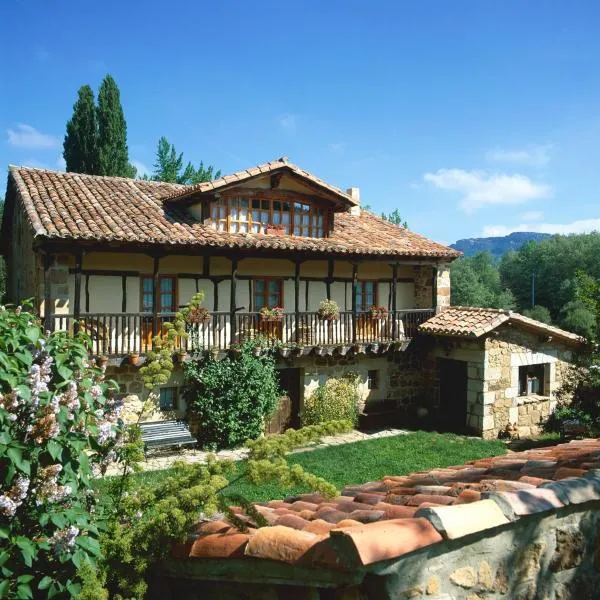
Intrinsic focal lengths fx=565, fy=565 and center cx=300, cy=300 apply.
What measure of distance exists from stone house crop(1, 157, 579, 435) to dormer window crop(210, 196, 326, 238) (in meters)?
0.03

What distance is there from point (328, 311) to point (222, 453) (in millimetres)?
4427

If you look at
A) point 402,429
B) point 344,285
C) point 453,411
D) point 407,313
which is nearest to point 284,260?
point 344,285

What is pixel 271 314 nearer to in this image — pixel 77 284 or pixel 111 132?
pixel 77 284

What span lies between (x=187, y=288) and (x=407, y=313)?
6593 millimetres

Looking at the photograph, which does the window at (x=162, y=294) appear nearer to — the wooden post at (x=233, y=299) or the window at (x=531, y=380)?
the wooden post at (x=233, y=299)

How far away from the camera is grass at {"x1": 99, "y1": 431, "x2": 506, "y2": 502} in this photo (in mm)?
10305

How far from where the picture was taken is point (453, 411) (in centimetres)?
1670

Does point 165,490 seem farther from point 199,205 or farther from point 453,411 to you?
point 453,411

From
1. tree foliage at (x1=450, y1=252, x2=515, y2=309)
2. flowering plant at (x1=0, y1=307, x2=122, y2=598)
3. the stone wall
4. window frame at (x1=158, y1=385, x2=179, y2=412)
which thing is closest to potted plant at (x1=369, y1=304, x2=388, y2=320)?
window frame at (x1=158, y1=385, x2=179, y2=412)

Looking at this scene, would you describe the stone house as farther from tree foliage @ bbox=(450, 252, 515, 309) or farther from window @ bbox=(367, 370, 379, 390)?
tree foliage @ bbox=(450, 252, 515, 309)

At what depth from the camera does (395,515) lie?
3.09 metres

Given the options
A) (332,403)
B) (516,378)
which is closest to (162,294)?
(332,403)

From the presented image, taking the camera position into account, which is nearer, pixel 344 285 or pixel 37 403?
pixel 37 403

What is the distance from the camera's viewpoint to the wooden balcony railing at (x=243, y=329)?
11.7 m
